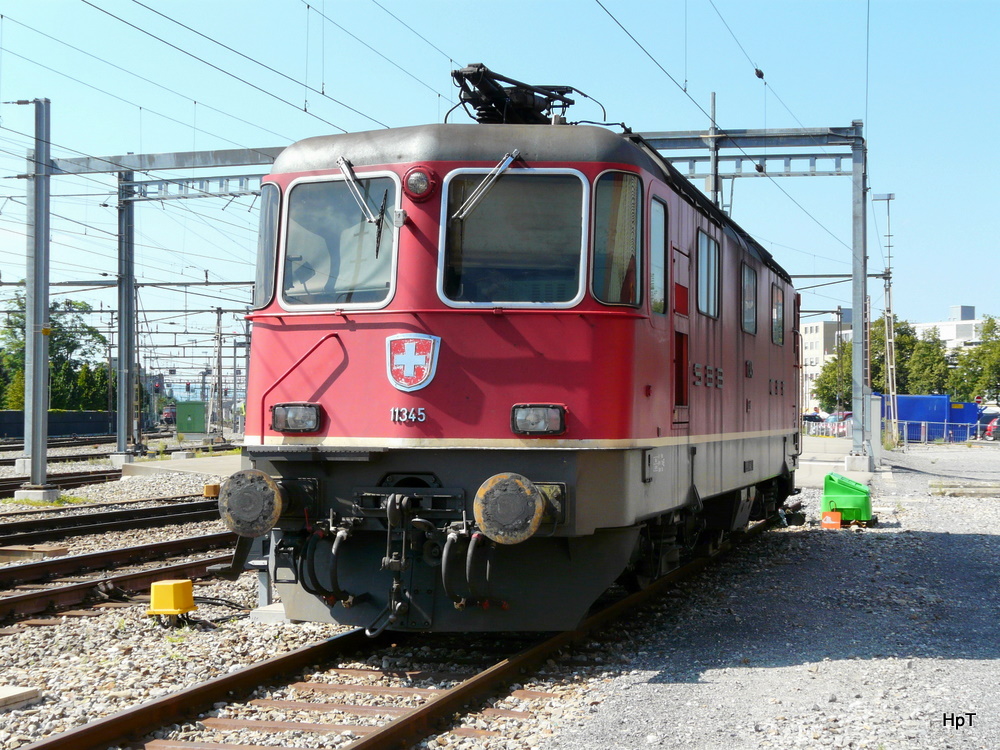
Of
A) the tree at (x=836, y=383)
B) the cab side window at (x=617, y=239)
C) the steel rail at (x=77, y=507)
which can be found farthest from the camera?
the tree at (x=836, y=383)

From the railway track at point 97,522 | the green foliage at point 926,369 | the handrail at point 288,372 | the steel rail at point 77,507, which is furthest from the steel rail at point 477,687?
the green foliage at point 926,369

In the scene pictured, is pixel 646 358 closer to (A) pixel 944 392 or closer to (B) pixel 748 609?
(B) pixel 748 609

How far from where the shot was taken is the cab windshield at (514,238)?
6820 mm

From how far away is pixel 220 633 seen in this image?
7.59 metres

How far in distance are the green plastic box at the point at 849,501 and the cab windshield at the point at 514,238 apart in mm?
10281

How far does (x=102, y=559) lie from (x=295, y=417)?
5.28 m

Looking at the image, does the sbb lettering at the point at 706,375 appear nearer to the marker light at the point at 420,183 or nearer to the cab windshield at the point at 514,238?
the cab windshield at the point at 514,238

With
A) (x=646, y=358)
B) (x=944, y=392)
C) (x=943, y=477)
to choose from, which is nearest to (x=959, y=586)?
(x=646, y=358)

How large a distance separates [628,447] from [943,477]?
23604 millimetres

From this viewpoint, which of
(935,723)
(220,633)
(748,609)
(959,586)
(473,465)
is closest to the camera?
(935,723)

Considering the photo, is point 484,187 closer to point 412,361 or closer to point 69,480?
point 412,361

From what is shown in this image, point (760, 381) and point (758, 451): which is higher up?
point (760, 381)

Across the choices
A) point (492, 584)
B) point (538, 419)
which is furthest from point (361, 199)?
point (492, 584)

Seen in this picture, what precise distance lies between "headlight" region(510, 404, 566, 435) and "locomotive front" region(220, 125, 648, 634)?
0.01 metres
